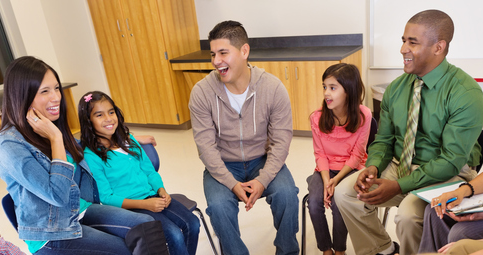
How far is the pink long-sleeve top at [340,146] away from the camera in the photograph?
76.6 inches

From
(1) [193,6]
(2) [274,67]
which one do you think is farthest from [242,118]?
(1) [193,6]

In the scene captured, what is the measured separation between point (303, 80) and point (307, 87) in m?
0.07

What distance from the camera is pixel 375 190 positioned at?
167 centimetres

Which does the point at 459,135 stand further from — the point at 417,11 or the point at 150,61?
the point at 150,61

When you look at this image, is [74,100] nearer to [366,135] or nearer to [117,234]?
[117,234]

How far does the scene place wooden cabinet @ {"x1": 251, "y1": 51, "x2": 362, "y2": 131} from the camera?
3.33 meters

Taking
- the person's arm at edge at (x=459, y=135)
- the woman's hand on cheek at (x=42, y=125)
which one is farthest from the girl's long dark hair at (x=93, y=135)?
the person's arm at edge at (x=459, y=135)

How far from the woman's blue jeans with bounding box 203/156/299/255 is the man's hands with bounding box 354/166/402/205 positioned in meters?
0.32

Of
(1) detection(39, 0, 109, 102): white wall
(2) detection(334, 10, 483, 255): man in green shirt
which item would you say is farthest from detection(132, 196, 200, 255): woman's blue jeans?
(1) detection(39, 0, 109, 102): white wall

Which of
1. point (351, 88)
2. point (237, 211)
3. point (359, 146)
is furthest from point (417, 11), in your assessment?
point (237, 211)

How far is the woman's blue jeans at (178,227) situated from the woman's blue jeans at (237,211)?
11cm

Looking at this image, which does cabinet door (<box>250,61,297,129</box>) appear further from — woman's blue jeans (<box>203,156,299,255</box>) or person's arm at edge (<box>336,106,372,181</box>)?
woman's blue jeans (<box>203,156,299,255</box>)

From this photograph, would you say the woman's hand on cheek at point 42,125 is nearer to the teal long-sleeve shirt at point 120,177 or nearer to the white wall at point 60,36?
the teal long-sleeve shirt at point 120,177

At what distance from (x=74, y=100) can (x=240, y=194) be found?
3376 mm
